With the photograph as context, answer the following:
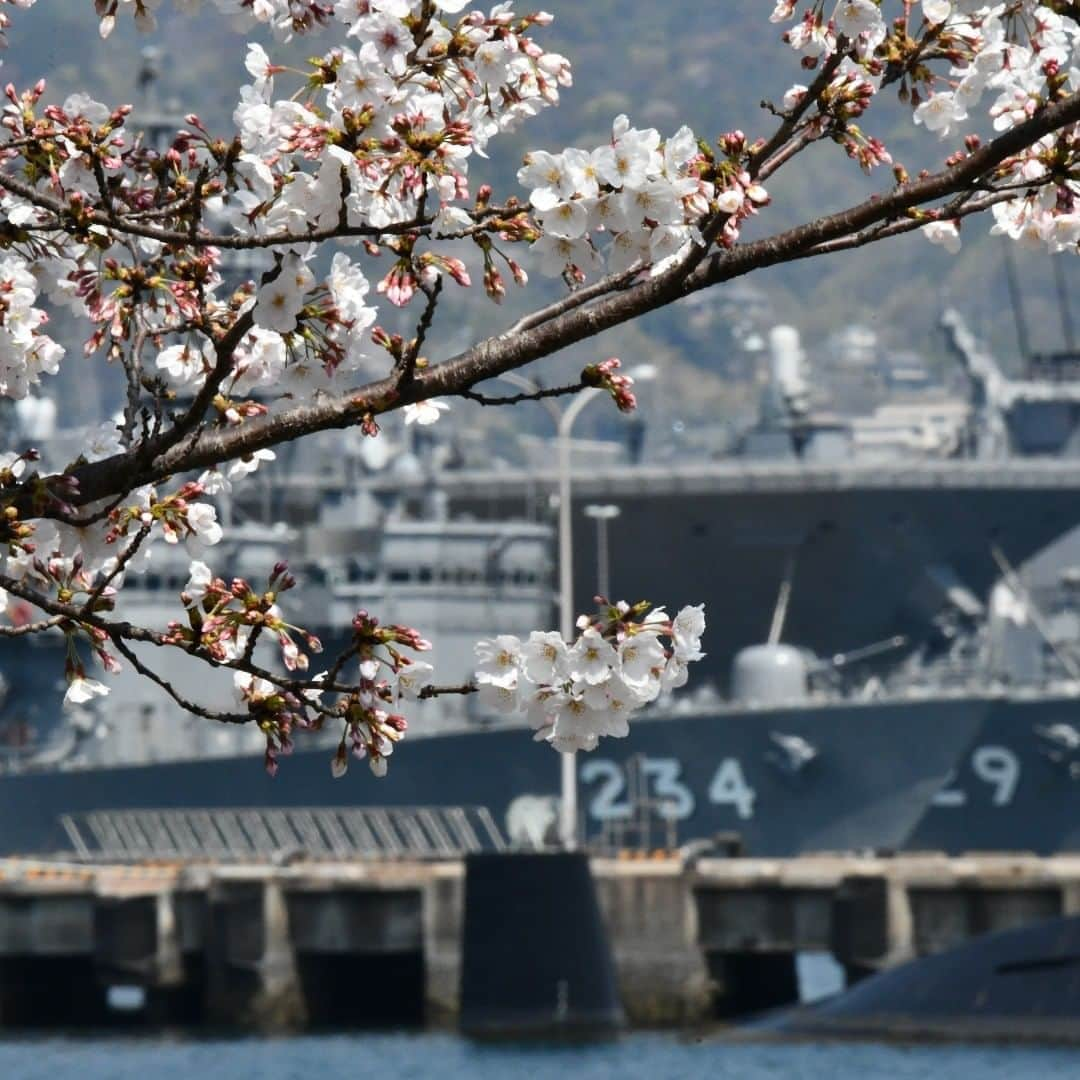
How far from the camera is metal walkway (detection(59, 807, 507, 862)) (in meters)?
76.6

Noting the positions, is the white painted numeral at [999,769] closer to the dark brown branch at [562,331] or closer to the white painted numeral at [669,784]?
the white painted numeral at [669,784]

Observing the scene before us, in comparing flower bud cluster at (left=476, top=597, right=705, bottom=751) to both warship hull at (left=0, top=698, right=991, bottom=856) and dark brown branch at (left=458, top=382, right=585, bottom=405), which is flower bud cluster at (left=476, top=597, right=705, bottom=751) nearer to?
dark brown branch at (left=458, top=382, right=585, bottom=405)

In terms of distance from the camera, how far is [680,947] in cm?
5078

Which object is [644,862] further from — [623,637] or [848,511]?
[623,637]

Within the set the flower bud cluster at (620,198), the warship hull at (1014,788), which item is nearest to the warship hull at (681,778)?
the warship hull at (1014,788)

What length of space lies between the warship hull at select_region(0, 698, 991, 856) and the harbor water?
3398cm

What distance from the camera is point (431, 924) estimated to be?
1975 inches

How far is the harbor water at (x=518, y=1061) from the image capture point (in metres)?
37.9

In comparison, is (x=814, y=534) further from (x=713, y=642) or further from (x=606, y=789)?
(x=606, y=789)

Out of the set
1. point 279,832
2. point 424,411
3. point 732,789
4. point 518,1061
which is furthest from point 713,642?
point 424,411

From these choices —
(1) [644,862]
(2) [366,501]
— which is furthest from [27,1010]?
(2) [366,501]

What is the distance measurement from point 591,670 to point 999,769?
74725 millimetres

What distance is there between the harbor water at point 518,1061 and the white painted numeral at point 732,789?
35650mm

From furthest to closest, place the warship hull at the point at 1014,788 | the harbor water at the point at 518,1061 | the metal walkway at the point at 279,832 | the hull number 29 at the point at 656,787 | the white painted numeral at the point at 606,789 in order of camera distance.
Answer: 1. the hull number 29 at the point at 656,787
2. the white painted numeral at the point at 606,789
3. the warship hull at the point at 1014,788
4. the metal walkway at the point at 279,832
5. the harbor water at the point at 518,1061
